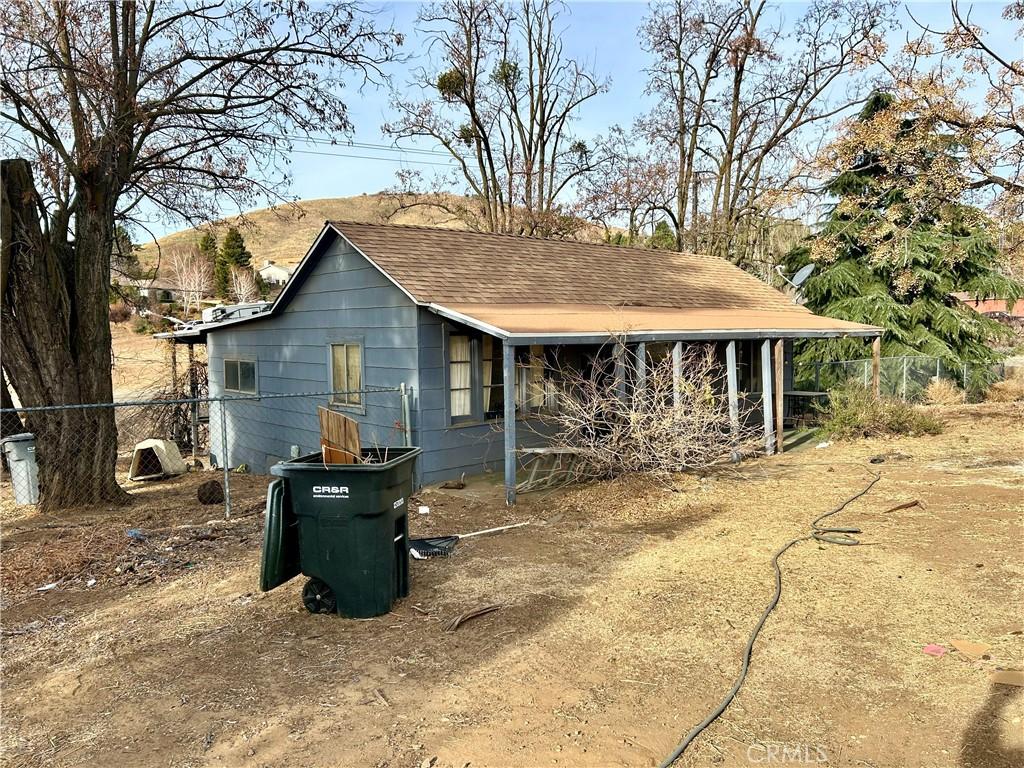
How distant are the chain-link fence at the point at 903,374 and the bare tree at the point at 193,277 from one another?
1566 inches

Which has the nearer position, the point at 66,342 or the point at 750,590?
the point at 750,590

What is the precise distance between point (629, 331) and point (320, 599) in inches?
241

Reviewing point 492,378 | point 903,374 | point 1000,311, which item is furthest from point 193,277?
point 1000,311

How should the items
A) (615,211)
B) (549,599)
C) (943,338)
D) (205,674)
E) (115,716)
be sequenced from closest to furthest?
(115,716) < (205,674) < (549,599) < (943,338) < (615,211)

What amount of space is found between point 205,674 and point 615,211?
28.9 meters

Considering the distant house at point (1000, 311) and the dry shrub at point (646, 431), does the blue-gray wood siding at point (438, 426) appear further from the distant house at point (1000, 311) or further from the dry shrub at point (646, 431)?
the distant house at point (1000, 311)

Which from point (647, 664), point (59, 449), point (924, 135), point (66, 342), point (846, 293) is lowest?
point (647, 664)

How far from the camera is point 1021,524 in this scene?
6.97 m

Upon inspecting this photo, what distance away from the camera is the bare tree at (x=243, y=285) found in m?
43.1

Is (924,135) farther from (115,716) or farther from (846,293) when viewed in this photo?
(115,716)

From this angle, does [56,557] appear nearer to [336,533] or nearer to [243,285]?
[336,533]

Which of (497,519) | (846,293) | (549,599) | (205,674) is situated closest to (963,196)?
(846,293)

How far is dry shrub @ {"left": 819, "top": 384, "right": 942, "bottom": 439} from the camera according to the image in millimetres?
12898

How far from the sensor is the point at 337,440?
Answer: 4980 mm
